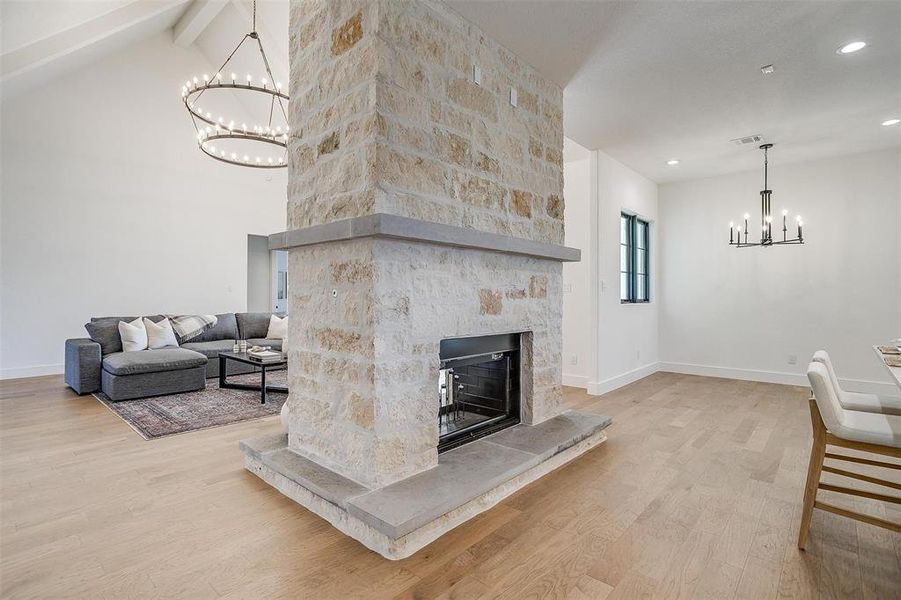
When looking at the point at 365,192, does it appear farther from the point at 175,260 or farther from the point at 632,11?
the point at 175,260

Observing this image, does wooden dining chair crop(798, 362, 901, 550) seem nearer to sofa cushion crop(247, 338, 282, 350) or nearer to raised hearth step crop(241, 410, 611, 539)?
raised hearth step crop(241, 410, 611, 539)

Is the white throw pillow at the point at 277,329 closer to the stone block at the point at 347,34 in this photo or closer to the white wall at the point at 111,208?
the white wall at the point at 111,208

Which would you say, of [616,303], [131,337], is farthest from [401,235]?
[131,337]

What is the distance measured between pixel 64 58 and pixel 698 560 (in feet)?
25.4

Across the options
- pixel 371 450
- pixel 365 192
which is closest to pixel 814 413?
pixel 371 450

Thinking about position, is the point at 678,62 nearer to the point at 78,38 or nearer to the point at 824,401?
the point at 824,401

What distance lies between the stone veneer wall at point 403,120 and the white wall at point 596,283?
2.20 meters

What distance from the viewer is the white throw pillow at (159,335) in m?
5.30

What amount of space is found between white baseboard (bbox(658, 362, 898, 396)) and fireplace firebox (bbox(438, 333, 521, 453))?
13.7 ft

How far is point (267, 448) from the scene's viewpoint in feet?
8.49

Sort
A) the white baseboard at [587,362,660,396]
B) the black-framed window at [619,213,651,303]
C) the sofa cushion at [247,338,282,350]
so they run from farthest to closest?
1. the sofa cushion at [247,338,282,350]
2. the black-framed window at [619,213,651,303]
3. the white baseboard at [587,362,660,396]

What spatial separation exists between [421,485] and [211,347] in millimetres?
4650


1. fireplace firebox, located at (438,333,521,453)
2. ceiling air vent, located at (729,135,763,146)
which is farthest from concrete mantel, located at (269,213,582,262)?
ceiling air vent, located at (729,135,763,146)

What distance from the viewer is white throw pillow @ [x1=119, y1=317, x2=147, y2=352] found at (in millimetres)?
5012
